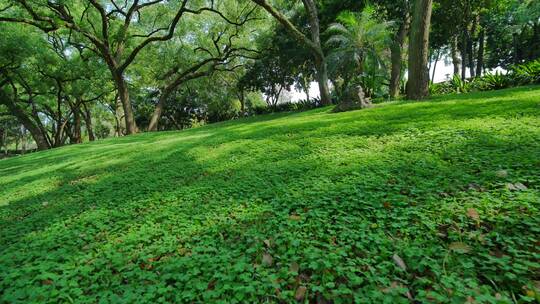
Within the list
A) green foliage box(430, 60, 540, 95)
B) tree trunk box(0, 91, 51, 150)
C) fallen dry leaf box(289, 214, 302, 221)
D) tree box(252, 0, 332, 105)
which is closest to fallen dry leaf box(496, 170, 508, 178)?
fallen dry leaf box(289, 214, 302, 221)

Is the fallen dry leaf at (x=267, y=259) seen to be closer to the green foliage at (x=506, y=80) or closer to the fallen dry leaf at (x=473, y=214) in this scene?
the fallen dry leaf at (x=473, y=214)

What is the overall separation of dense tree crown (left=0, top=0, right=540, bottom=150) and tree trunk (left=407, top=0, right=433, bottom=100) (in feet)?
0.10

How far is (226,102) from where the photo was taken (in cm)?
3366

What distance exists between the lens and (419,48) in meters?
8.73

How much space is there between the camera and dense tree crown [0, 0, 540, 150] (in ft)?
51.1

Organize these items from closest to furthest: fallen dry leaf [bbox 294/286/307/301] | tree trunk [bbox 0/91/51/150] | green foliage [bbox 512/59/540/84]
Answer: fallen dry leaf [bbox 294/286/307/301]
green foliage [bbox 512/59/540/84]
tree trunk [bbox 0/91/51/150]

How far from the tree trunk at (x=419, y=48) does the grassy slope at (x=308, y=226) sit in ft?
13.6

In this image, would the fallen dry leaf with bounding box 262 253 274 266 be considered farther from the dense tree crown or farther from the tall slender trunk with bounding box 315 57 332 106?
the tall slender trunk with bounding box 315 57 332 106

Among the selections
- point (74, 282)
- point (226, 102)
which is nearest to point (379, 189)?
point (74, 282)

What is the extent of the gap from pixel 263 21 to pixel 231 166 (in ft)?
62.0

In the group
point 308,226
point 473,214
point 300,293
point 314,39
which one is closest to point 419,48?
point 473,214

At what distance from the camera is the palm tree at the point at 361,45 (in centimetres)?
1647

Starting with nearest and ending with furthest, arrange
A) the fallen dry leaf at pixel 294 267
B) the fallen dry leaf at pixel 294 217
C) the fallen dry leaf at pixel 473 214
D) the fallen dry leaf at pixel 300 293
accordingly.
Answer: the fallen dry leaf at pixel 300 293, the fallen dry leaf at pixel 294 267, the fallen dry leaf at pixel 473 214, the fallen dry leaf at pixel 294 217

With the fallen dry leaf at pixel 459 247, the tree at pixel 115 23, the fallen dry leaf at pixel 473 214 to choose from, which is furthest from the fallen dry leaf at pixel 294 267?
the tree at pixel 115 23
